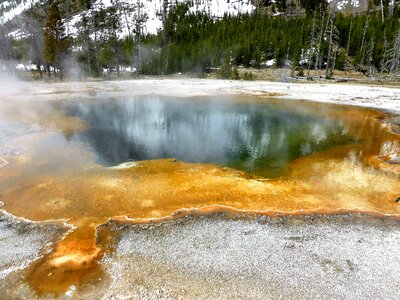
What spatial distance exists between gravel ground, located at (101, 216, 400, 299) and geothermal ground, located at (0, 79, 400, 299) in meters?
0.03

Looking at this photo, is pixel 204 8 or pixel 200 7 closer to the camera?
pixel 204 8

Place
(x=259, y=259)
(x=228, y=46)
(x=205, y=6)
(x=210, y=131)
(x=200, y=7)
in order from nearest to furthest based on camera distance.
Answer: (x=259, y=259) < (x=210, y=131) < (x=228, y=46) < (x=205, y=6) < (x=200, y=7)

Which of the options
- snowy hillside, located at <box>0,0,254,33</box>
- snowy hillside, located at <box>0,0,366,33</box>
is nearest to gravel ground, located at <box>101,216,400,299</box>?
snowy hillside, located at <box>0,0,366,33</box>

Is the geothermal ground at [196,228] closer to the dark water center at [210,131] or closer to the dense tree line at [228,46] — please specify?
the dark water center at [210,131]

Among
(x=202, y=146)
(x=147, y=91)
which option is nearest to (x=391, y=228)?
(x=202, y=146)

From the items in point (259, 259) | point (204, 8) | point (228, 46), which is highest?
point (204, 8)

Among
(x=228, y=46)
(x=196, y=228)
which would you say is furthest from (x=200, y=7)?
(x=196, y=228)

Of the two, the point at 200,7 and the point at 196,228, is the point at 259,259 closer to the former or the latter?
the point at 196,228

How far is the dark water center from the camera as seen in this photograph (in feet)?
47.9

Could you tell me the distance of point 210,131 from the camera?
62.7 feet

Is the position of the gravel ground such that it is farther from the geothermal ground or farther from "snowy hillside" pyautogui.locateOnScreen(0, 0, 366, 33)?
"snowy hillside" pyautogui.locateOnScreen(0, 0, 366, 33)

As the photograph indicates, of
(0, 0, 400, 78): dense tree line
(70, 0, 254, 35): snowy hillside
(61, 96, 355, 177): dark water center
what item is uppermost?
(70, 0, 254, 35): snowy hillside

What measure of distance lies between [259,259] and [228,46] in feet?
197

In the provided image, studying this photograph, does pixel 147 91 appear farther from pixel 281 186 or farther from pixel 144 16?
pixel 144 16
